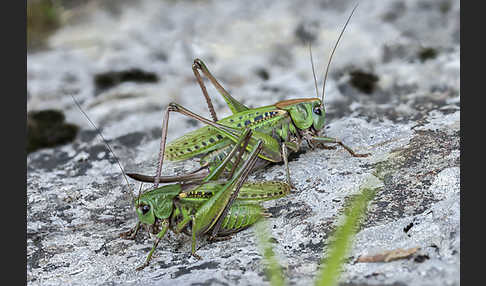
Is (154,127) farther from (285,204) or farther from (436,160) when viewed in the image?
(436,160)

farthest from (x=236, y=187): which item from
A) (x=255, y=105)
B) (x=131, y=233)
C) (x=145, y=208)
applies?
(x=255, y=105)

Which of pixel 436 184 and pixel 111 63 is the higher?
pixel 111 63

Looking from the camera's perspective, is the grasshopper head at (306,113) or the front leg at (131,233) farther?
the grasshopper head at (306,113)

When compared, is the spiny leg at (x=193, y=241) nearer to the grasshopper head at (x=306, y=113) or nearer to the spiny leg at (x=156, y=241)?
the spiny leg at (x=156, y=241)

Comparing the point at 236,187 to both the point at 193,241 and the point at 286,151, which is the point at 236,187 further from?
the point at 286,151

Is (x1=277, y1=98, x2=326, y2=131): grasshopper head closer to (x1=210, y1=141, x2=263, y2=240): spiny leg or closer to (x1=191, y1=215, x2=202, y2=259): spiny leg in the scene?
(x1=210, y1=141, x2=263, y2=240): spiny leg

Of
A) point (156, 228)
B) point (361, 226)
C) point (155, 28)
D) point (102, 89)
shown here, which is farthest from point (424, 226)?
point (155, 28)

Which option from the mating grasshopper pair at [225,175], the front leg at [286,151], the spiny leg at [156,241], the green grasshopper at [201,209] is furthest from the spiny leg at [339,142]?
the spiny leg at [156,241]
